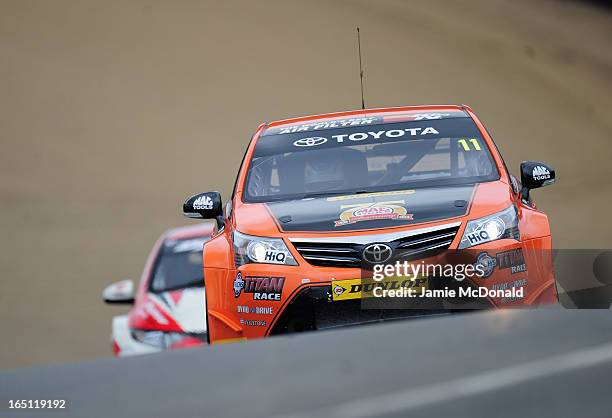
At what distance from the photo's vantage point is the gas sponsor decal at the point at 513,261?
321 inches

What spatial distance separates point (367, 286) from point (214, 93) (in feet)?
64.4

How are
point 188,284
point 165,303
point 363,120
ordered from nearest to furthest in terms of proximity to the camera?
1. point 363,120
2. point 165,303
3. point 188,284

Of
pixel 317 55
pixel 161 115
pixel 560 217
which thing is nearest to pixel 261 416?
pixel 560 217

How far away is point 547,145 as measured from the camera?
87.5 feet

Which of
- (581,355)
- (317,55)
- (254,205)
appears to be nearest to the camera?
(254,205)

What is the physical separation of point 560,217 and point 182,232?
37.0 ft

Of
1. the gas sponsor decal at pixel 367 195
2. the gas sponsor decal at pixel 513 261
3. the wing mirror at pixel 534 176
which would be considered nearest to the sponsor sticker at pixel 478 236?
the gas sponsor decal at pixel 513 261

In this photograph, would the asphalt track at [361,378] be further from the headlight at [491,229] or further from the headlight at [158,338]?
the headlight at [158,338]

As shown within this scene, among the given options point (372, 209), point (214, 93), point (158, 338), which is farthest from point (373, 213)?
point (214, 93)

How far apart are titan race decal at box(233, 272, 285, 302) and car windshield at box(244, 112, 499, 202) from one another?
2.84 ft

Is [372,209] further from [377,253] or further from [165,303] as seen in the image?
[165,303]

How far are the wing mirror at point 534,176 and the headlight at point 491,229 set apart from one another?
27.0 inches

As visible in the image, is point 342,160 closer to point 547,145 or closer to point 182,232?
point 182,232

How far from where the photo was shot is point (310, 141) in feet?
32.1
